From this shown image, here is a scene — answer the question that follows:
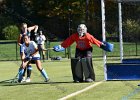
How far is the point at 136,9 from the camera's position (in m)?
21.6

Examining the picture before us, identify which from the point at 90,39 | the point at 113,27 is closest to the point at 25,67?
the point at 90,39

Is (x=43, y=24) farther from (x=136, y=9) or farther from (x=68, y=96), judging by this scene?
(x=68, y=96)

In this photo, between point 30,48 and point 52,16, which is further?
point 52,16

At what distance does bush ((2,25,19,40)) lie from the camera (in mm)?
51375

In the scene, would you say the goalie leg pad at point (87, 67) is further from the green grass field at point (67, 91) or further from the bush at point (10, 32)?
the bush at point (10, 32)

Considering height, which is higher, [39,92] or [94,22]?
[94,22]

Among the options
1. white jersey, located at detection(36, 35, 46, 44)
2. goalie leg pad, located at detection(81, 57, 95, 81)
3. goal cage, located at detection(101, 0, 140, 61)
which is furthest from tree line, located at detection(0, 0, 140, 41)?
goalie leg pad, located at detection(81, 57, 95, 81)

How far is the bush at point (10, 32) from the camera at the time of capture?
51375 millimetres

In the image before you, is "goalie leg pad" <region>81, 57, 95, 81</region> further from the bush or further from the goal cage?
the bush

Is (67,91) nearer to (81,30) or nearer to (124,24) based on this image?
(81,30)

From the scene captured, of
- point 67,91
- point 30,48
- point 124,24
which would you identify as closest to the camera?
point 67,91

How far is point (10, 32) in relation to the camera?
51844mm

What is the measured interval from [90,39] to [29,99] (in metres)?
4.13

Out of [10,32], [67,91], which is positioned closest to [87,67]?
[67,91]
